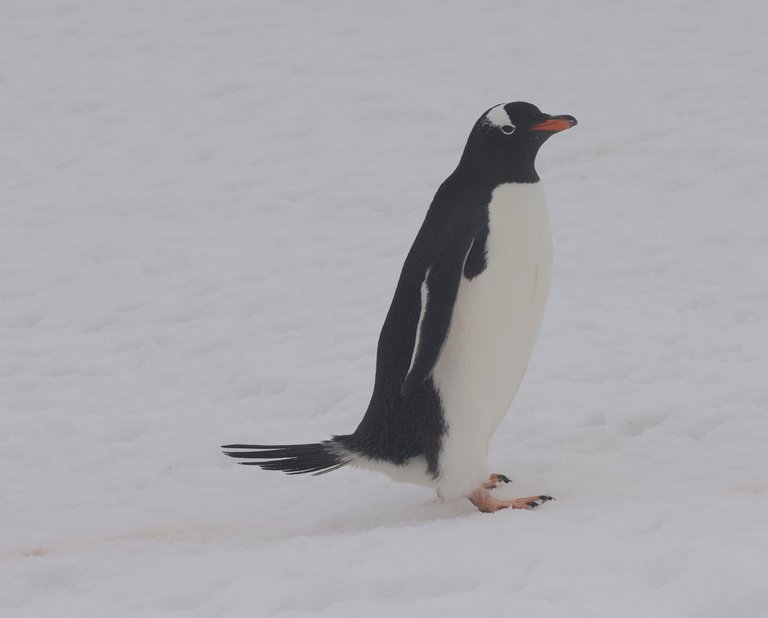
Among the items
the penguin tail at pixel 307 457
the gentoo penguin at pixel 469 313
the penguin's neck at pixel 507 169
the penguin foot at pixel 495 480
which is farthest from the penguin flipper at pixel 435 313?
the penguin foot at pixel 495 480

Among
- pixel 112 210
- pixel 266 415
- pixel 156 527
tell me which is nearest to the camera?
pixel 156 527

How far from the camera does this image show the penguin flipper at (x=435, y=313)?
364 centimetres

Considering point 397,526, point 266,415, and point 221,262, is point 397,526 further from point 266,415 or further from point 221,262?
point 221,262

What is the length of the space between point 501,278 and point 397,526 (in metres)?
0.87

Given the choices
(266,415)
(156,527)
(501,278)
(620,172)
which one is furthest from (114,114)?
(501,278)

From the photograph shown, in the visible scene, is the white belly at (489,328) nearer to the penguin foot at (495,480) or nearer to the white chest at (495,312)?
the white chest at (495,312)

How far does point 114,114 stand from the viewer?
9141mm

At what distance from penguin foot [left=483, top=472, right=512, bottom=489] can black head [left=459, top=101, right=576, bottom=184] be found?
1.09m

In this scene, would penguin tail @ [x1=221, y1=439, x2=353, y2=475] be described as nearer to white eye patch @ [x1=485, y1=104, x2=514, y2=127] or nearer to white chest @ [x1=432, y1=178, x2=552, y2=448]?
white chest @ [x1=432, y1=178, x2=552, y2=448]

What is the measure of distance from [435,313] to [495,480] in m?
0.84

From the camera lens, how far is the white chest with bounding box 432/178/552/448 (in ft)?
12.3

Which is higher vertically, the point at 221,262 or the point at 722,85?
the point at 722,85

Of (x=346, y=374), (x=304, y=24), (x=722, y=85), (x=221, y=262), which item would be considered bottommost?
(x=346, y=374)

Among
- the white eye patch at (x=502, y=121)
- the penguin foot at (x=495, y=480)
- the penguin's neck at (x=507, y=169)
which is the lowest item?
the penguin foot at (x=495, y=480)
